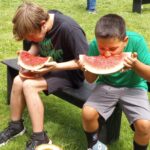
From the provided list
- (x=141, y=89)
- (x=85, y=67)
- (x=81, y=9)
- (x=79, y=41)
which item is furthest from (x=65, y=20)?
(x=81, y=9)

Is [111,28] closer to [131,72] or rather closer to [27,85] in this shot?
[131,72]

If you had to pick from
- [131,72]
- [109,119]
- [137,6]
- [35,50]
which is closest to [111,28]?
[131,72]

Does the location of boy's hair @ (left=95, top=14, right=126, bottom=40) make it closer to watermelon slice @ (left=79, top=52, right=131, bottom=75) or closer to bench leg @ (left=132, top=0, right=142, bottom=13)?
watermelon slice @ (left=79, top=52, right=131, bottom=75)

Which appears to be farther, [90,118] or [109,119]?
[109,119]

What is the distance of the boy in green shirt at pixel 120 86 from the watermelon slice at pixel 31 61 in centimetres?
48

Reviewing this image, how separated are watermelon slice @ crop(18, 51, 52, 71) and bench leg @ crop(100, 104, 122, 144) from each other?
78 centimetres

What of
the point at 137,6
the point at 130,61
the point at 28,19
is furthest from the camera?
the point at 137,6

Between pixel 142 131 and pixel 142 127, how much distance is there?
0.04 metres

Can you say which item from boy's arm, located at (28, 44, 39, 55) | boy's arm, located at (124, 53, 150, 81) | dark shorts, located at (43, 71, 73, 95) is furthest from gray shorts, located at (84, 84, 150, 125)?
boy's arm, located at (28, 44, 39, 55)

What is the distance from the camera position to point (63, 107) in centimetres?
466

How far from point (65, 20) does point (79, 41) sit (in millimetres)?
272

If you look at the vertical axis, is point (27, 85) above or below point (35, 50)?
below

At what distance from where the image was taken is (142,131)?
316cm

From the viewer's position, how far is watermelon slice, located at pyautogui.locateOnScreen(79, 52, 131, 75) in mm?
3159
